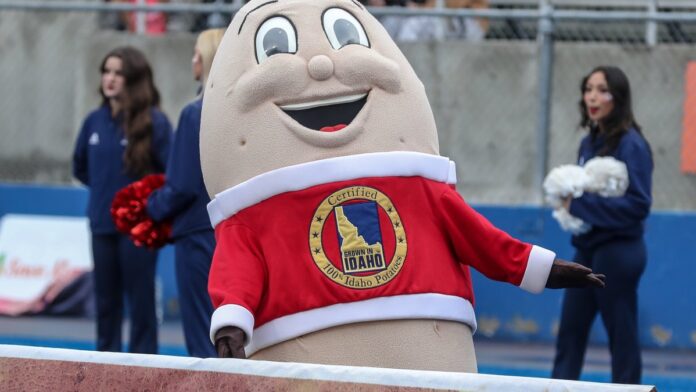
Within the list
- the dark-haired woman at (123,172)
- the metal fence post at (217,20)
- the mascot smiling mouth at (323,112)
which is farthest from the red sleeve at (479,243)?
the metal fence post at (217,20)

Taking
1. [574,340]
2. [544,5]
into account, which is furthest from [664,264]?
[574,340]

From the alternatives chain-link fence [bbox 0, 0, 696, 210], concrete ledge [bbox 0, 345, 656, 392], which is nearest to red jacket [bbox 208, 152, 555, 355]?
concrete ledge [bbox 0, 345, 656, 392]

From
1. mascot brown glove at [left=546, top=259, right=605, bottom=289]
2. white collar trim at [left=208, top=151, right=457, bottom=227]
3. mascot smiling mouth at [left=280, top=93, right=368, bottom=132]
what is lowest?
mascot brown glove at [left=546, top=259, right=605, bottom=289]

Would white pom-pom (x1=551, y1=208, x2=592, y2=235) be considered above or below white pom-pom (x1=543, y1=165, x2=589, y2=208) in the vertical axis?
below

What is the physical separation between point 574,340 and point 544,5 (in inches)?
139

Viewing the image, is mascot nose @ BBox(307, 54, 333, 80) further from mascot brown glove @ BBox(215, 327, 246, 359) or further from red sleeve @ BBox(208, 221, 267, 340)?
mascot brown glove @ BBox(215, 327, 246, 359)

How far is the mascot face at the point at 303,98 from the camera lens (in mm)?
4363

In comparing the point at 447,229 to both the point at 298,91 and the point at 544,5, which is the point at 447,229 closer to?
the point at 298,91

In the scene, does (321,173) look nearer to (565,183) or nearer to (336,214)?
(336,214)

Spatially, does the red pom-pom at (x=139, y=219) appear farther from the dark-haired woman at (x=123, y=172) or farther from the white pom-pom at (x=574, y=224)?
the white pom-pom at (x=574, y=224)

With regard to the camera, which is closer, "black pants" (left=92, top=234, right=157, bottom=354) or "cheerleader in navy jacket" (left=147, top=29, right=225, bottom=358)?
"cheerleader in navy jacket" (left=147, top=29, right=225, bottom=358)

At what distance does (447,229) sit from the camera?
440 centimetres

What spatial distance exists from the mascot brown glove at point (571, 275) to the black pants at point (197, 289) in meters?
2.10

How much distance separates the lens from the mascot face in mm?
4363
